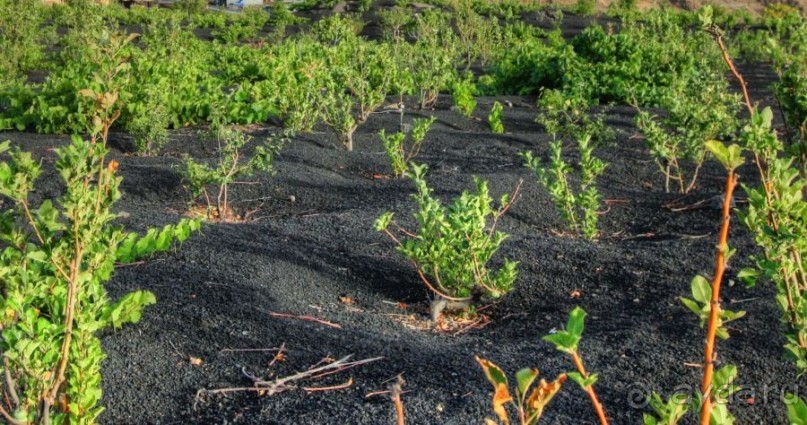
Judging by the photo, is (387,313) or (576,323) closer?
(576,323)

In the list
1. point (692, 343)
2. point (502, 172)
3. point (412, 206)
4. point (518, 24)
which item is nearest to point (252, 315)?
point (692, 343)

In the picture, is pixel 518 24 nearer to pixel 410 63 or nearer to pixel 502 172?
pixel 410 63

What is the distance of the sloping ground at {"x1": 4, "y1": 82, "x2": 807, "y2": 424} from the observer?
111 inches

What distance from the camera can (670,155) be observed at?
Answer: 6383mm

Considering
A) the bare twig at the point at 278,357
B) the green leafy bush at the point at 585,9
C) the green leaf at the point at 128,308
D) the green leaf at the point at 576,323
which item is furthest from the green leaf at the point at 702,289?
the green leafy bush at the point at 585,9

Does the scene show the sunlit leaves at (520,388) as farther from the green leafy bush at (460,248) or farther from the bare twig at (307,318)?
the green leafy bush at (460,248)

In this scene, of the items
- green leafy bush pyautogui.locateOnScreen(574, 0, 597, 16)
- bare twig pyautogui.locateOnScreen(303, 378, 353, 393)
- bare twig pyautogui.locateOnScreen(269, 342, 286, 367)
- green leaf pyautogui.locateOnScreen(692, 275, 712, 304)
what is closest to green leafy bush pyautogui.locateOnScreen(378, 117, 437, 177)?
bare twig pyautogui.locateOnScreen(269, 342, 286, 367)

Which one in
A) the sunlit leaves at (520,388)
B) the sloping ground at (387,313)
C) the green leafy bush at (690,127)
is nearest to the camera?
the sunlit leaves at (520,388)

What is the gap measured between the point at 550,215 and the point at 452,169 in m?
1.62

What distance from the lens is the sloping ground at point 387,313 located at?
9.27 feet

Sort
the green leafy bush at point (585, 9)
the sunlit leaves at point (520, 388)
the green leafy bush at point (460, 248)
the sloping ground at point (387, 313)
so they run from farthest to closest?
the green leafy bush at point (585, 9), the green leafy bush at point (460, 248), the sloping ground at point (387, 313), the sunlit leaves at point (520, 388)

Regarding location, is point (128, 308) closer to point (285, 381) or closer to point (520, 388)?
point (285, 381)

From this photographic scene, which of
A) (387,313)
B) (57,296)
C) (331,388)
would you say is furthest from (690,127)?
(57,296)

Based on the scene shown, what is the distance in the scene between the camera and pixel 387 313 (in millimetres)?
3891
